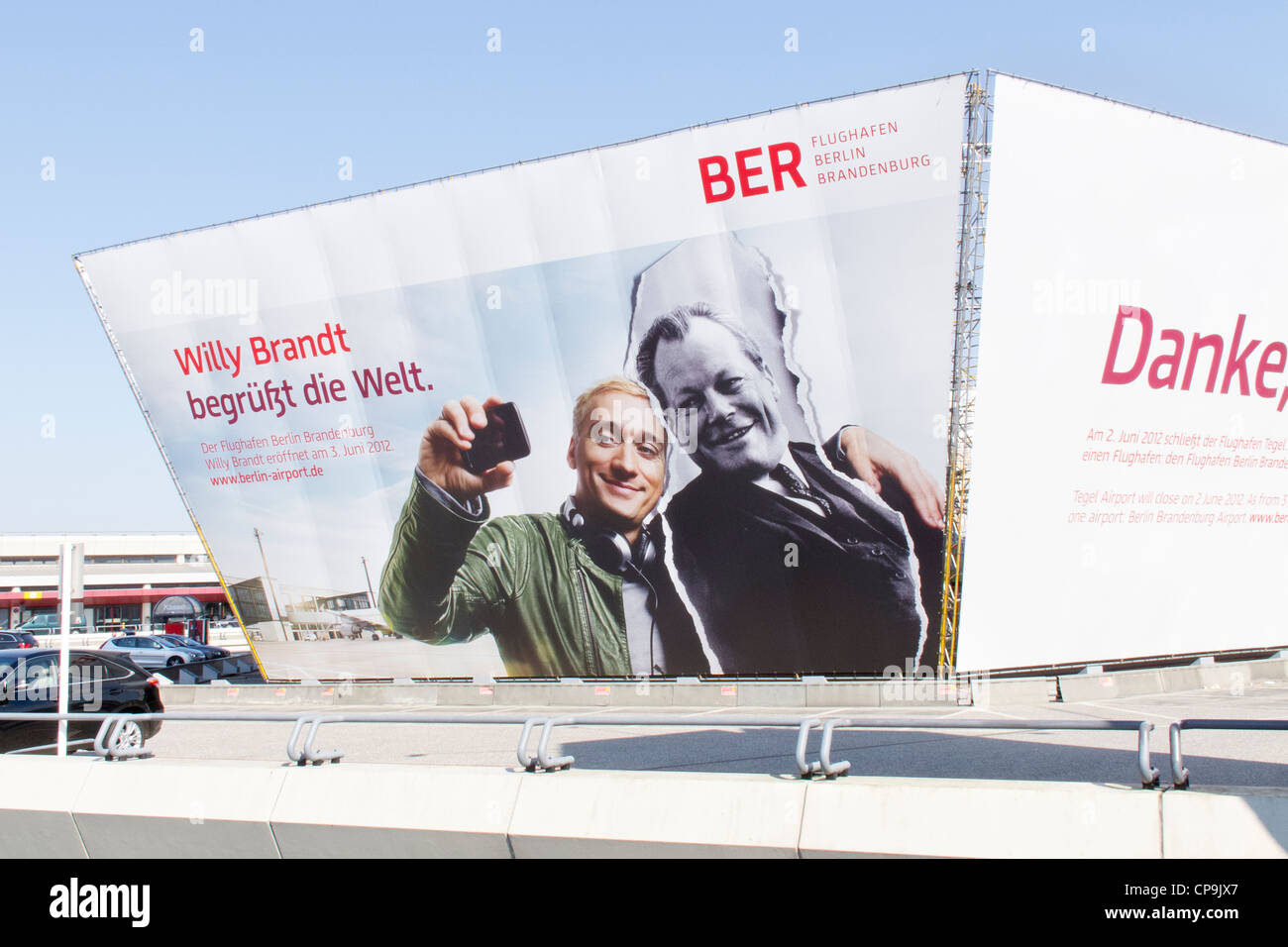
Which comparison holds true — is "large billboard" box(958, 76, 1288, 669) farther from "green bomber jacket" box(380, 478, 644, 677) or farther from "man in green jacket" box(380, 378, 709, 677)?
"green bomber jacket" box(380, 478, 644, 677)

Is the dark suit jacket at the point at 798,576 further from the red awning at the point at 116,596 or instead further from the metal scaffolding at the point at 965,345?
the red awning at the point at 116,596

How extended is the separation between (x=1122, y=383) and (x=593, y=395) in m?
8.76

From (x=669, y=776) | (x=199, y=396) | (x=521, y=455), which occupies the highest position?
(x=199, y=396)

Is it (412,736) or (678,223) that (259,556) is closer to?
(412,736)

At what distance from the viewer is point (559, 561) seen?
21578mm

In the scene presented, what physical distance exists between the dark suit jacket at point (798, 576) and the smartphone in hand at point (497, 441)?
330 centimetres

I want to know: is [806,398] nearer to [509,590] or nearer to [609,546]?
[609,546]

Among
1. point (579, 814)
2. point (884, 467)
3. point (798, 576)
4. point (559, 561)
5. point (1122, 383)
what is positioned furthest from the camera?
point (559, 561)

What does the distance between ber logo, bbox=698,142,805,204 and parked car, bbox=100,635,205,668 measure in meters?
20.9

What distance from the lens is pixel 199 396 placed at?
24562 mm

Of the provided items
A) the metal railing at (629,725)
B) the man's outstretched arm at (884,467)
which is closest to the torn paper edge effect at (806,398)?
the man's outstretched arm at (884,467)

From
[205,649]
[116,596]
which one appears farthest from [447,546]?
[116,596]
